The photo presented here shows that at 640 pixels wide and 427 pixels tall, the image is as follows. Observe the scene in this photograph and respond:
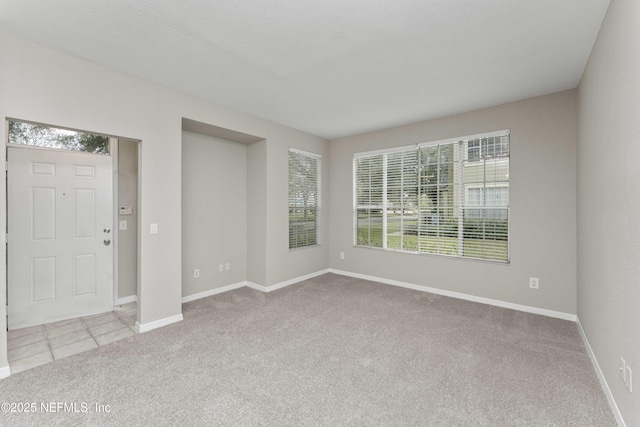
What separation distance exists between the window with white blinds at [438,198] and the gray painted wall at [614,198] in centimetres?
111

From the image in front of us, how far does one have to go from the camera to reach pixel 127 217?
372 cm

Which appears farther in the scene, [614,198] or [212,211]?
[212,211]

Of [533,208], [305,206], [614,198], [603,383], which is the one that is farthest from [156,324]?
[533,208]

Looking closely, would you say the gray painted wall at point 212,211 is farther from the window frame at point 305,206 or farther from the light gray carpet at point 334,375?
the light gray carpet at point 334,375

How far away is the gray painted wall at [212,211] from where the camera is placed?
389 cm

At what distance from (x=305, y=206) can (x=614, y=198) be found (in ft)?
13.0

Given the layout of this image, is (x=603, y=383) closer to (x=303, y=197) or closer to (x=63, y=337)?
(x=303, y=197)

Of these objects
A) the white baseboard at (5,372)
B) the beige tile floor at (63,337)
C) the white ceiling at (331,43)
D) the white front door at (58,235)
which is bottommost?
the beige tile floor at (63,337)

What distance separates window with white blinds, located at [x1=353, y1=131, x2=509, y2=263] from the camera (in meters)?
3.70

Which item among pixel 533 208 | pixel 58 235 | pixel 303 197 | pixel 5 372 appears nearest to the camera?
pixel 5 372

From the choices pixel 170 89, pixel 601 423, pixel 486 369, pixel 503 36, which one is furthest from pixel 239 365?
pixel 503 36

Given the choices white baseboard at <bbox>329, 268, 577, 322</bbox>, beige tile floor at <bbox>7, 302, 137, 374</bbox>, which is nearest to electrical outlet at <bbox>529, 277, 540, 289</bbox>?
white baseboard at <bbox>329, 268, 577, 322</bbox>

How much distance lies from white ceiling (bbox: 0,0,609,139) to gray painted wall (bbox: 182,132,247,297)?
100cm

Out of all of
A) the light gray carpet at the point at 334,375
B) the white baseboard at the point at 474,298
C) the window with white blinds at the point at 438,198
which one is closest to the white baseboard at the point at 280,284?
the white baseboard at the point at 474,298
